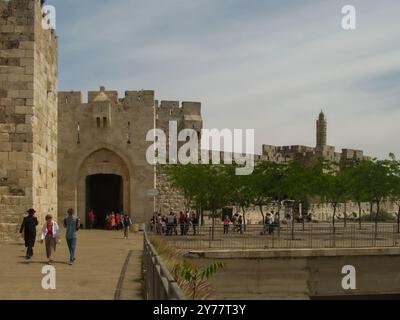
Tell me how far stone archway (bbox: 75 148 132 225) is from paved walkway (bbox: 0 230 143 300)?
577 inches

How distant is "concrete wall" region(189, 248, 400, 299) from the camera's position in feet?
73.3

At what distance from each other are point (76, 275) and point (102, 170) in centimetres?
2070

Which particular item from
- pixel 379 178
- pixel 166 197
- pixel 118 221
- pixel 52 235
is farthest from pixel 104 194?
pixel 52 235

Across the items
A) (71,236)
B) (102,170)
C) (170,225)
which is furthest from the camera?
(102,170)

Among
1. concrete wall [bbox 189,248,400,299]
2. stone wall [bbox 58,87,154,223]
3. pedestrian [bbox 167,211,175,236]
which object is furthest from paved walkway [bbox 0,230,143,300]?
stone wall [bbox 58,87,154,223]

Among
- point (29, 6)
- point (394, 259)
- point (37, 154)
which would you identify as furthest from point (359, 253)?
point (29, 6)

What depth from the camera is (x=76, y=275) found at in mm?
12344

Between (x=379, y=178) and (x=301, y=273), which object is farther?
(x=379, y=178)

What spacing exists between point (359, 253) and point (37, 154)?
11896 millimetres

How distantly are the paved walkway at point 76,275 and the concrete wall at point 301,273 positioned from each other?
540cm

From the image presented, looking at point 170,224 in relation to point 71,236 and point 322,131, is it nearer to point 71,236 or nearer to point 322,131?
point 71,236

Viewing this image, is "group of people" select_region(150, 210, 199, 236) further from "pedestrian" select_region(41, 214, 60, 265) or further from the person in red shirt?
"pedestrian" select_region(41, 214, 60, 265)

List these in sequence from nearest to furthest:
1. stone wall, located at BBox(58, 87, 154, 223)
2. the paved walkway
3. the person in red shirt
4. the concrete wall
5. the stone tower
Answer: the paved walkway, the stone tower, the concrete wall, the person in red shirt, stone wall, located at BBox(58, 87, 154, 223)
